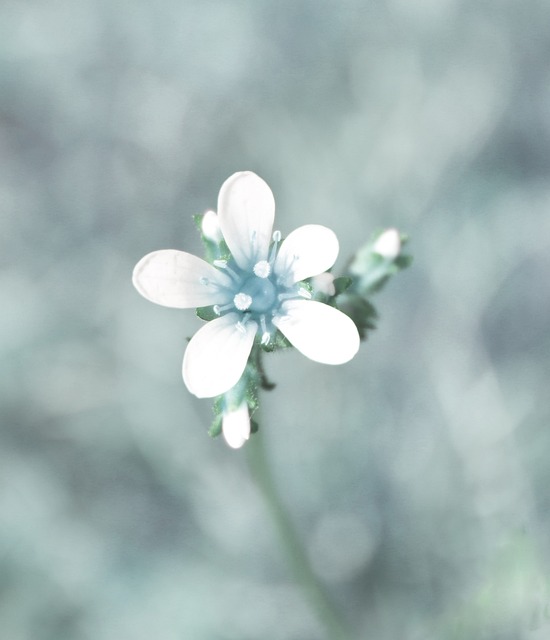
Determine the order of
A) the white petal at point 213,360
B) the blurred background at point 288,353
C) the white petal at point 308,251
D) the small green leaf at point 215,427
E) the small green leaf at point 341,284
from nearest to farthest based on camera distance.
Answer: the white petal at point 213,360
the white petal at point 308,251
the small green leaf at point 215,427
the small green leaf at point 341,284
the blurred background at point 288,353

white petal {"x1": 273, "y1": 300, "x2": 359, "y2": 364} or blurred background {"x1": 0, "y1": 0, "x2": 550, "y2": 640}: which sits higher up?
blurred background {"x1": 0, "y1": 0, "x2": 550, "y2": 640}

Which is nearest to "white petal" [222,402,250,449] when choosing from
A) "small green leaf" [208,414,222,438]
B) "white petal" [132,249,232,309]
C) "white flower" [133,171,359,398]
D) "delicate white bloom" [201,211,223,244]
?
"small green leaf" [208,414,222,438]

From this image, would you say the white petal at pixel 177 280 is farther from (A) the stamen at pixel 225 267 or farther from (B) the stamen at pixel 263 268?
(B) the stamen at pixel 263 268

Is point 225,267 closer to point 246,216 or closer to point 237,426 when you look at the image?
point 246,216

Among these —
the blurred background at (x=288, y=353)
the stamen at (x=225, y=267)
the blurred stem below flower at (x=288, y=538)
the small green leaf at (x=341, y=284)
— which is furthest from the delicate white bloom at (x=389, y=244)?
the blurred background at (x=288, y=353)

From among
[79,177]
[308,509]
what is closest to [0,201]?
[79,177]

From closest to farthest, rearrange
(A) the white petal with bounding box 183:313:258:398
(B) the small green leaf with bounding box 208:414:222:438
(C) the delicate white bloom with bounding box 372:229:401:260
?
(A) the white petal with bounding box 183:313:258:398, (B) the small green leaf with bounding box 208:414:222:438, (C) the delicate white bloom with bounding box 372:229:401:260

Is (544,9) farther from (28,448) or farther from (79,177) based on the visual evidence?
(28,448)

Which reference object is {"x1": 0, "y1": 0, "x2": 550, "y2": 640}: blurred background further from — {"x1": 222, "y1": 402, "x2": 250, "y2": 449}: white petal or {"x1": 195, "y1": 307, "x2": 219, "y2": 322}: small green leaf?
{"x1": 195, "y1": 307, "x2": 219, "y2": 322}: small green leaf

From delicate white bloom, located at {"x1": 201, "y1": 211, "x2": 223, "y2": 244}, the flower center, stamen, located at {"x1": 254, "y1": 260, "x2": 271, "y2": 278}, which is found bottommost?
the flower center
